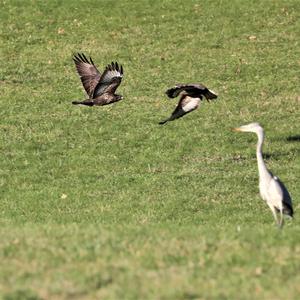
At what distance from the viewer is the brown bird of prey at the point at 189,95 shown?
19.3 metres

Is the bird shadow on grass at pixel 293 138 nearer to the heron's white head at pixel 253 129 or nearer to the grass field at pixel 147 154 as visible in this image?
the grass field at pixel 147 154

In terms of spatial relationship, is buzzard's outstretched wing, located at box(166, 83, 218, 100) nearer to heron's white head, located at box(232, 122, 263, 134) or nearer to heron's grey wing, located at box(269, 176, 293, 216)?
heron's white head, located at box(232, 122, 263, 134)

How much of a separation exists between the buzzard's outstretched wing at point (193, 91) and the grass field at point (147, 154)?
1.98 metres

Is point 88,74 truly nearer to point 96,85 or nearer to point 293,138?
point 96,85

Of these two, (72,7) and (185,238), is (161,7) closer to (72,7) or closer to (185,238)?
(72,7)

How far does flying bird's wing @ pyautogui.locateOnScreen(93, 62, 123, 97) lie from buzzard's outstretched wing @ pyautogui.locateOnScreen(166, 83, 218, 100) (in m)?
1.46

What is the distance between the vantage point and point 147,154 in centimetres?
2336

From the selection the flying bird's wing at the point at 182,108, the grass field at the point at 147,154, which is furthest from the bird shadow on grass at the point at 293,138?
the flying bird's wing at the point at 182,108

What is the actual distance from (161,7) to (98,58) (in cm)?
619

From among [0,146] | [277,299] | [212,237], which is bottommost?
[0,146]

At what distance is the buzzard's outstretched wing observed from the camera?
19062 millimetres

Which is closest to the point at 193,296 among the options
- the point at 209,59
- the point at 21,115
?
the point at 21,115

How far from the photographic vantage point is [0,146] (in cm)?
2409

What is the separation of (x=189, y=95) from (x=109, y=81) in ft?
6.59
